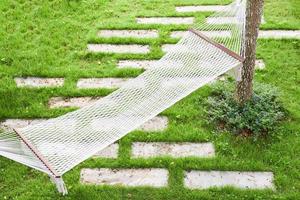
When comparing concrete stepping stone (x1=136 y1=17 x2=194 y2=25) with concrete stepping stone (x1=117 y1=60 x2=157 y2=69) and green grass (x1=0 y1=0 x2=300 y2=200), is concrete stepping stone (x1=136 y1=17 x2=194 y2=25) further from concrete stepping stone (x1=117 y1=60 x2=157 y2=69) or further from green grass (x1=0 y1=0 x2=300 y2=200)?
concrete stepping stone (x1=117 y1=60 x2=157 y2=69)

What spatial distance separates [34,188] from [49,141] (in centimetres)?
58

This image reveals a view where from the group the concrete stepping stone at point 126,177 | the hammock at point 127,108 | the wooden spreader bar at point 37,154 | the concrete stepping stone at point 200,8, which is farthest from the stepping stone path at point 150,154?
the concrete stepping stone at point 200,8

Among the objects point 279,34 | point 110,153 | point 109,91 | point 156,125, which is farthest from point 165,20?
point 110,153

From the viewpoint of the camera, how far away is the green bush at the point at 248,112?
540cm

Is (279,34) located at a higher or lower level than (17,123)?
higher

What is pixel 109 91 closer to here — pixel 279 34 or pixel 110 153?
pixel 110 153

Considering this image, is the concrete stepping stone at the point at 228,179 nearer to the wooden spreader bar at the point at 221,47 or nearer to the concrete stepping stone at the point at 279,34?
the wooden spreader bar at the point at 221,47

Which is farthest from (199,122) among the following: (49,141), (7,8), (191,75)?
(7,8)

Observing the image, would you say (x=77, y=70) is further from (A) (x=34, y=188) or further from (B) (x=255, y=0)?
(B) (x=255, y=0)

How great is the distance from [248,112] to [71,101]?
1988 mm

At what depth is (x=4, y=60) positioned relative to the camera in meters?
6.57

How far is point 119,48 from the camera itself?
6.83 m

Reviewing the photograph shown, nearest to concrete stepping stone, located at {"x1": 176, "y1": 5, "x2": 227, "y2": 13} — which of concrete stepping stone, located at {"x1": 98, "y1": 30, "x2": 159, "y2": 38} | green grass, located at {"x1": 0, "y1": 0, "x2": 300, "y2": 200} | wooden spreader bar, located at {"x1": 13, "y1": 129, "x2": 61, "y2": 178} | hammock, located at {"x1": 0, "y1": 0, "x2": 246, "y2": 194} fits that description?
green grass, located at {"x1": 0, "y1": 0, "x2": 300, "y2": 200}

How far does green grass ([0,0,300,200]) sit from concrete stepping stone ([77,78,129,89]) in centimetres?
8
